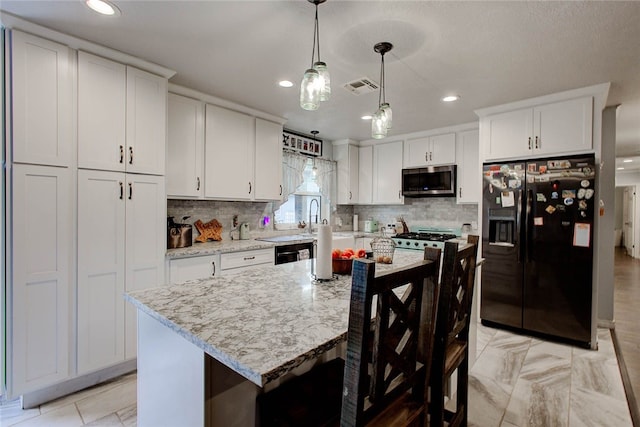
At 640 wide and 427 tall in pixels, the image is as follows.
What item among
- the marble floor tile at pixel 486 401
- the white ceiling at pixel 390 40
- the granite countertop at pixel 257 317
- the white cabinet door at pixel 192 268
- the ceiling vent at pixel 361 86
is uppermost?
the white ceiling at pixel 390 40

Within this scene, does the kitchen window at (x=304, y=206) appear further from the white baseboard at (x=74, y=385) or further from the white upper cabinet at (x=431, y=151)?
the white baseboard at (x=74, y=385)

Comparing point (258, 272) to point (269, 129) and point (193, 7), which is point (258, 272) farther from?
point (269, 129)

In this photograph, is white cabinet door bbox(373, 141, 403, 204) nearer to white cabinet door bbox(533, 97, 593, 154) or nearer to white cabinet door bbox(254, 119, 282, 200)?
white cabinet door bbox(254, 119, 282, 200)

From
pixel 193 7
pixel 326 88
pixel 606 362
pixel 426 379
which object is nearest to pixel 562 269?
pixel 606 362

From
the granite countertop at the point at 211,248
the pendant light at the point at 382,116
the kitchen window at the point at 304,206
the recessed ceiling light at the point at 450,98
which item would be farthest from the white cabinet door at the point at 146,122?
the recessed ceiling light at the point at 450,98

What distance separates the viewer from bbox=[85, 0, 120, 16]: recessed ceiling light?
5.52 feet

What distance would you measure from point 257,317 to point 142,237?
1792mm

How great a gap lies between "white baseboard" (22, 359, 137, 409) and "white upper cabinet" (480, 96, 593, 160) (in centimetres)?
396

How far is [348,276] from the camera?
172cm

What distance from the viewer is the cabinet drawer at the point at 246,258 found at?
2.99 m

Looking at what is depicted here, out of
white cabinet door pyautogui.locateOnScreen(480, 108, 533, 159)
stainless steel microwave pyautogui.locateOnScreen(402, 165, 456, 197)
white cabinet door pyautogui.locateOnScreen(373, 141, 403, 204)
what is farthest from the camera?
white cabinet door pyautogui.locateOnScreen(373, 141, 403, 204)

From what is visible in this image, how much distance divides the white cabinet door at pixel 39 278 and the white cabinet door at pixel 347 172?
3600 mm

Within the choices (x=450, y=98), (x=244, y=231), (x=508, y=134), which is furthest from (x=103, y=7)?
(x=508, y=134)

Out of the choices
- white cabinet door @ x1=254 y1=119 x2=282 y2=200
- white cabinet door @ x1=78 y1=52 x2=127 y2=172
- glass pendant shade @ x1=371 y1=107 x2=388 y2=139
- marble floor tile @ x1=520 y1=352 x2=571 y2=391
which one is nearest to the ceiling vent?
glass pendant shade @ x1=371 y1=107 x2=388 y2=139
